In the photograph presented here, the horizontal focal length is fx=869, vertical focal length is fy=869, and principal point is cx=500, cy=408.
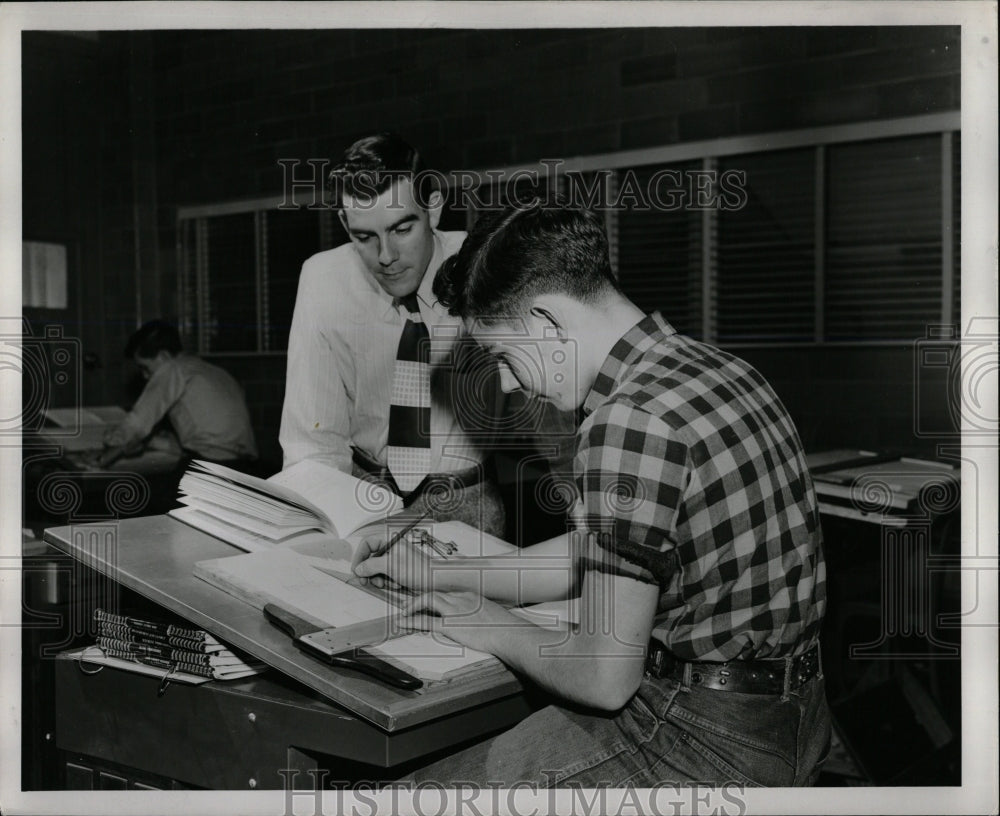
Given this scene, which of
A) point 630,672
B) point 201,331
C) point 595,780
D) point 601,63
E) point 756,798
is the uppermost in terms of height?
point 601,63

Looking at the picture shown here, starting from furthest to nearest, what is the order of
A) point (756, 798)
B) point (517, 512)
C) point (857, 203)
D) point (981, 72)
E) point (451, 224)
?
point (857, 203) → point (517, 512) → point (451, 224) → point (981, 72) → point (756, 798)

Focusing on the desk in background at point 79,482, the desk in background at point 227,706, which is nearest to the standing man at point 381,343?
the desk in background at point 79,482

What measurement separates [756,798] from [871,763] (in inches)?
48.8

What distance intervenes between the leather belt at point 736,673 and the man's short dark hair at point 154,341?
1515mm

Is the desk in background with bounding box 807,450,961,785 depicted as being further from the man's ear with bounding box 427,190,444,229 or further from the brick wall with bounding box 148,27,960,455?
the man's ear with bounding box 427,190,444,229

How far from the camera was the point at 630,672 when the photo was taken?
3.85 ft

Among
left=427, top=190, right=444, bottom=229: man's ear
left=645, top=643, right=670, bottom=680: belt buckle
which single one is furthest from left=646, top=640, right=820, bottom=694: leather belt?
left=427, top=190, right=444, bottom=229: man's ear

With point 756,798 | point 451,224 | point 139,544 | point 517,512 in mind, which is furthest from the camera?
point 517,512

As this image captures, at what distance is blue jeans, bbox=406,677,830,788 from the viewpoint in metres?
1.26

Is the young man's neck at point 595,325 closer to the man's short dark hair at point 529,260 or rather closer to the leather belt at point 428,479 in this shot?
the man's short dark hair at point 529,260

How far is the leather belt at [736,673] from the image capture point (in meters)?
1.26

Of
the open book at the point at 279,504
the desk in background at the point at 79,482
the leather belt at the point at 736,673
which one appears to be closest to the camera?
the leather belt at the point at 736,673

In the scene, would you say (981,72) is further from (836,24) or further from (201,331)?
(201,331)

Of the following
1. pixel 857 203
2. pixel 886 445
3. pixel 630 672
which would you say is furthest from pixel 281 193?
pixel 857 203
